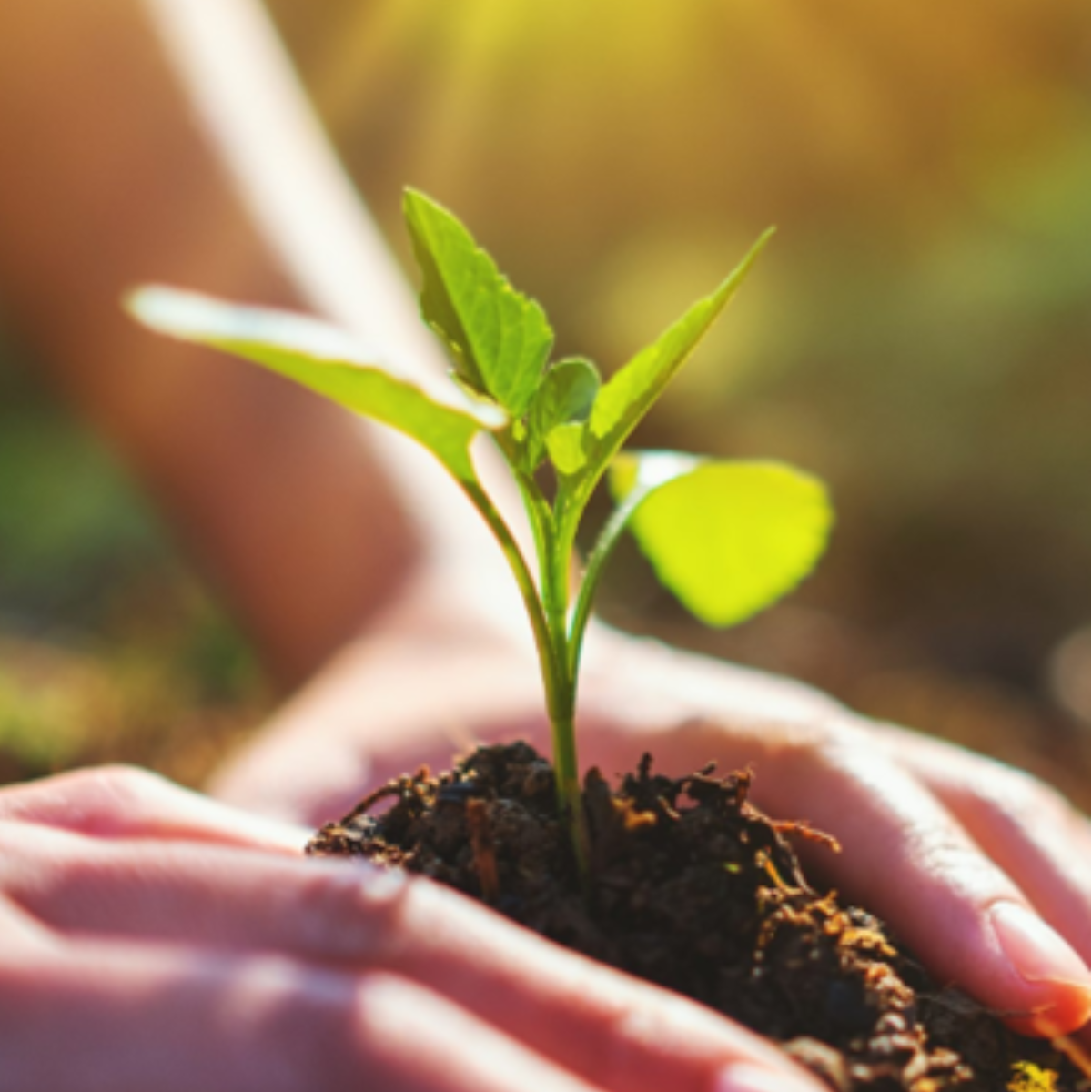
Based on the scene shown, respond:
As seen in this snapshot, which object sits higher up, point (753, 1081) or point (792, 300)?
point (792, 300)

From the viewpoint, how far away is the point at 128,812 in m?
0.76

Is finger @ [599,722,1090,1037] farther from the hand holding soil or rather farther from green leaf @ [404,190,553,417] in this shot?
green leaf @ [404,190,553,417]

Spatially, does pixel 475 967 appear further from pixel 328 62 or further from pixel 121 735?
pixel 328 62

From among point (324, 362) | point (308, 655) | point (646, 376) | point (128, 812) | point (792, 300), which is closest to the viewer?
point (324, 362)

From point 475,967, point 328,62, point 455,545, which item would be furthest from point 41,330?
point 328,62

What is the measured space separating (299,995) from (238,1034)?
32 millimetres

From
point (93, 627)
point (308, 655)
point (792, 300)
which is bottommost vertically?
point (308, 655)

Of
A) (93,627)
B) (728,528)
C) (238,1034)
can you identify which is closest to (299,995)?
(238,1034)

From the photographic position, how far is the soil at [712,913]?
64cm

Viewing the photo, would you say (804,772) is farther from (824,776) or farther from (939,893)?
(939,893)

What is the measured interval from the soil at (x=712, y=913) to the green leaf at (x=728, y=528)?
16 cm

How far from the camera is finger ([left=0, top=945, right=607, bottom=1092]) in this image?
0.52 m

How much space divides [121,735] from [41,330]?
106 cm

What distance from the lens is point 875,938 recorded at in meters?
0.73
